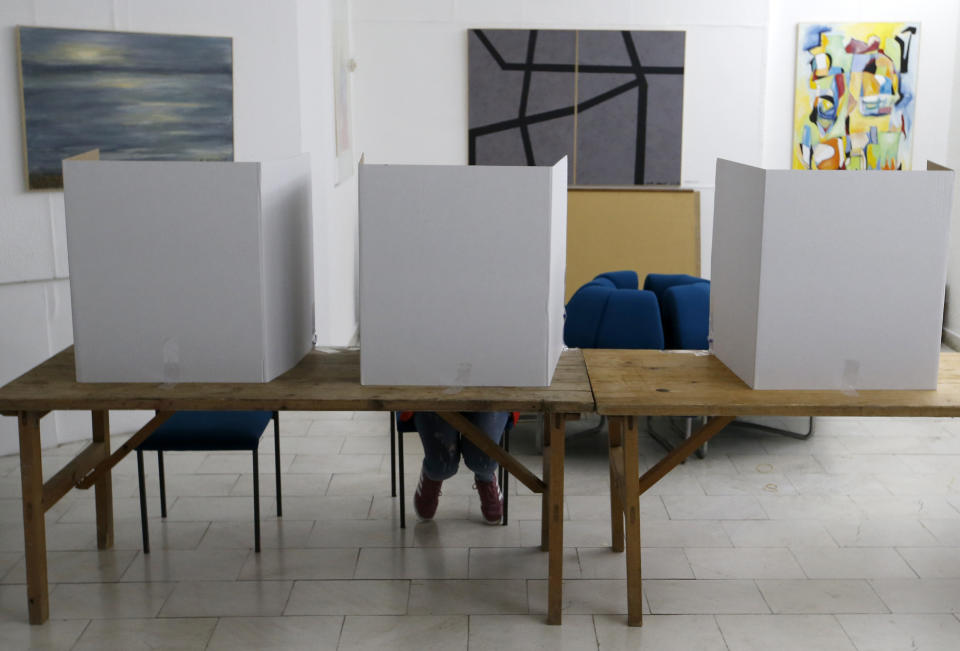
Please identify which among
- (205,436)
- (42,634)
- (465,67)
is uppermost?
(465,67)

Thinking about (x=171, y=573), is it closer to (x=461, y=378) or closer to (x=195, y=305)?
(x=195, y=305)

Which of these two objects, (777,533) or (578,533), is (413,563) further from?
(777,533)

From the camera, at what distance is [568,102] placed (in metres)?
6.57

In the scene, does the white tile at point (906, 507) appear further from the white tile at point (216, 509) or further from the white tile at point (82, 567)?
the white tile at point (82, 567)

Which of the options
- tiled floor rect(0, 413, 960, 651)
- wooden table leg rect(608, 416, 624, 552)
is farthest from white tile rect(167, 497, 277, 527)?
wooden table leg rect(608, 416, 624, 552)

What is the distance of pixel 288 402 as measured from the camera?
2568 mm

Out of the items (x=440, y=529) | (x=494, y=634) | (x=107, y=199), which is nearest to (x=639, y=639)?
(x=494, y=634)

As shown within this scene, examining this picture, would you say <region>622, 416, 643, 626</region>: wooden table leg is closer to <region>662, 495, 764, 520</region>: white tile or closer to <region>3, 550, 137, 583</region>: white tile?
<region>662, 495, 764, 520</region>: white tile

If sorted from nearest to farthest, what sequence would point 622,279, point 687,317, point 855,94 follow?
point 687,317 → point 622,279 → point 855,94

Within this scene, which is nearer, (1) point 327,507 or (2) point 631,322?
(1) point 327,507

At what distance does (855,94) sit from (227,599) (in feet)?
17.5

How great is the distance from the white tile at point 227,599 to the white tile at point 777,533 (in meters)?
1.48

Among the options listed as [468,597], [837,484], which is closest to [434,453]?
[468,597]

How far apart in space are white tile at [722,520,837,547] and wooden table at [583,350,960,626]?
629mm
